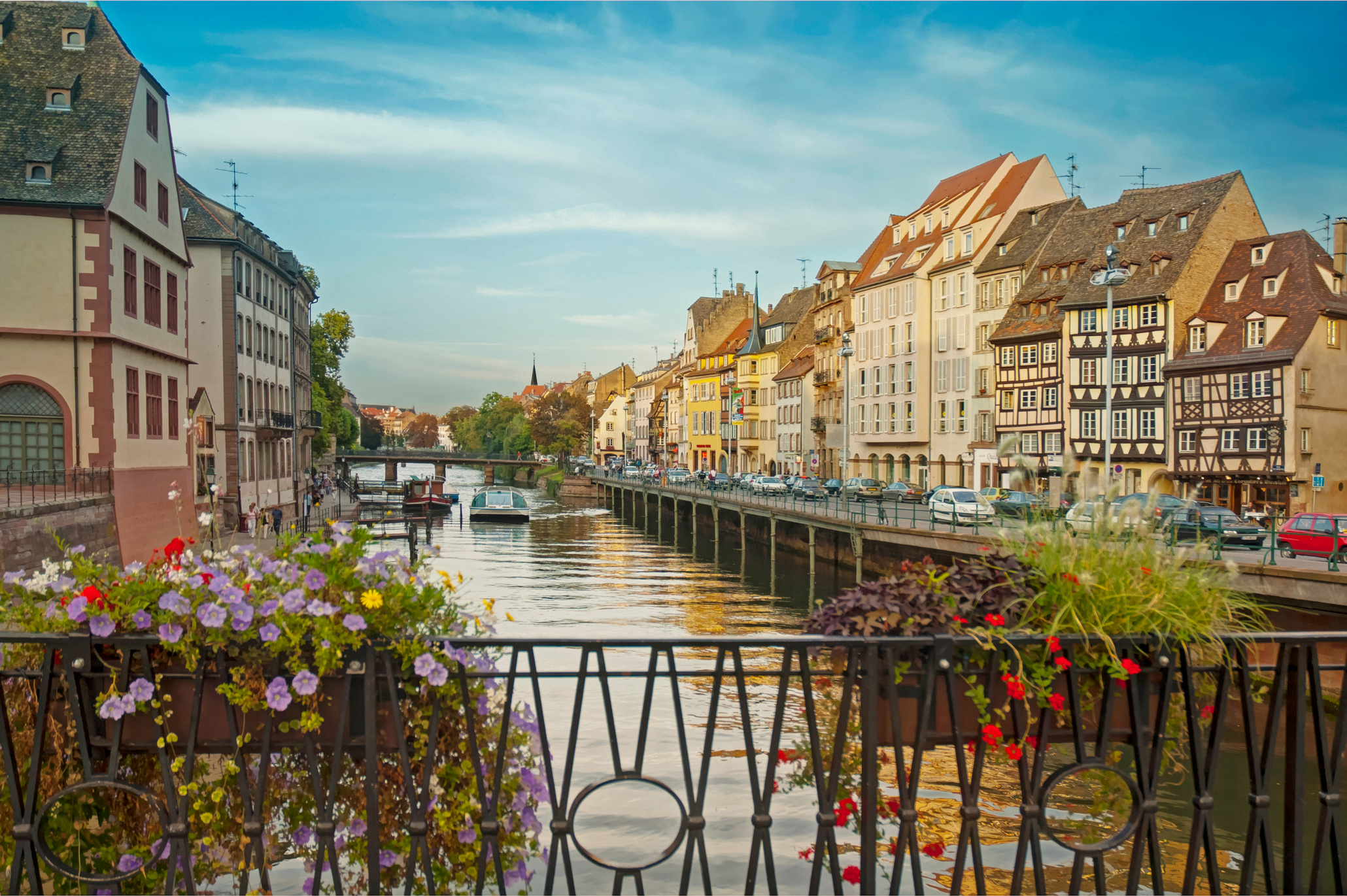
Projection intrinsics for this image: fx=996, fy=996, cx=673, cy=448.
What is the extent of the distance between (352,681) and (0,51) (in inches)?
1041

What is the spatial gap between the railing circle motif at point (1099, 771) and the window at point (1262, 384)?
133ft

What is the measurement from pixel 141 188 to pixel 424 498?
47213 mm

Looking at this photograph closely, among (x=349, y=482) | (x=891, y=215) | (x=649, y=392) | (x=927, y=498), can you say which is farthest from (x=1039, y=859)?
(x=649, y=392)

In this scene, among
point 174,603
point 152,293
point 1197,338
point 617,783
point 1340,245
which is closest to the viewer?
point 174,603

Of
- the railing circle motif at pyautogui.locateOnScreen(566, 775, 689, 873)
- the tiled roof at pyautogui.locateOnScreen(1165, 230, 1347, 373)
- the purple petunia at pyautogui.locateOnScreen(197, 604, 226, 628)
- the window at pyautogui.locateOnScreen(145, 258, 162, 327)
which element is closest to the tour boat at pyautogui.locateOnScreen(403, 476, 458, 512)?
the window at pyautogui.locateOnScreen(145, 258, 162, 327)

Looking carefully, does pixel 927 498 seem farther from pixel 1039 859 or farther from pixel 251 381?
pixel 1039 859

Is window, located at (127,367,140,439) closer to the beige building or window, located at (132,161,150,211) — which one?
the beige building

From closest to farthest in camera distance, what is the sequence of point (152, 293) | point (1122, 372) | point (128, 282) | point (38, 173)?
point (38, 173), point (128, 282), point (152, 293), point (1122, 372)

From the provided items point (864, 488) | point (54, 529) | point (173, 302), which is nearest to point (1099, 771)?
point (54, 529)

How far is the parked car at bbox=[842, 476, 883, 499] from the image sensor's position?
48.9 meters

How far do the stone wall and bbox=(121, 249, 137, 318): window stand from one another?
15.1 feet

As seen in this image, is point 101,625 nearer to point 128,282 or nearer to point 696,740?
point 696,740

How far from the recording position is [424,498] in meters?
69.8

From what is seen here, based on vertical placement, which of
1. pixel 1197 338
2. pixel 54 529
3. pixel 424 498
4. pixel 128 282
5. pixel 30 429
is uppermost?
pixel 1197 338
